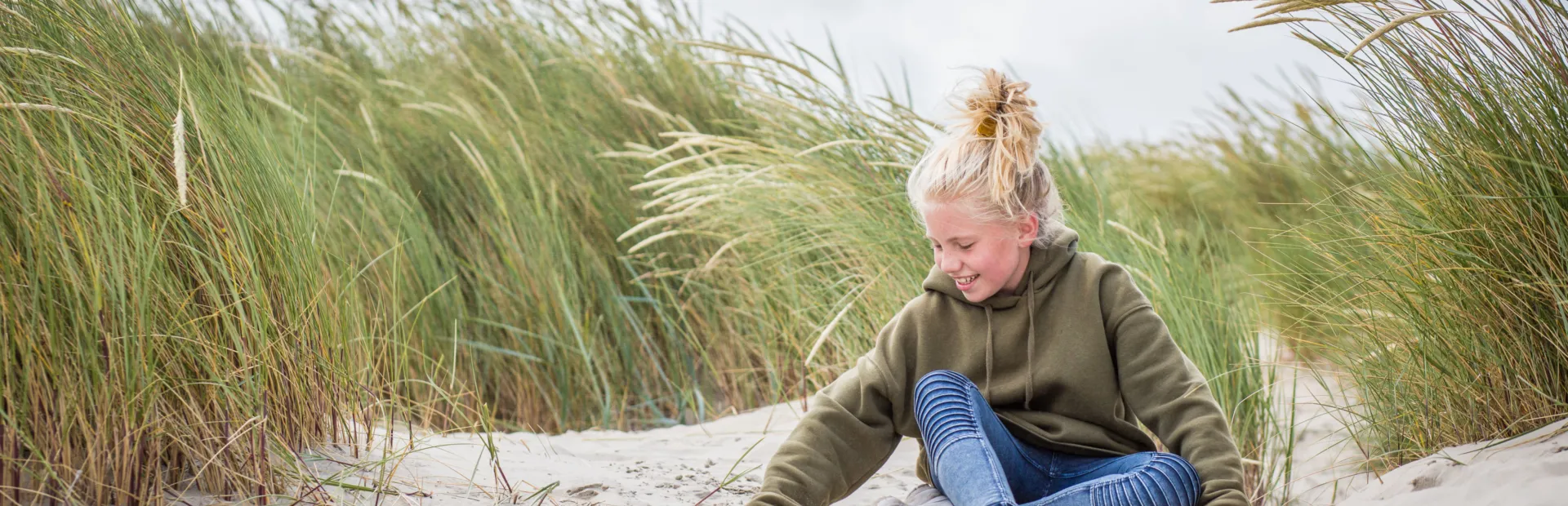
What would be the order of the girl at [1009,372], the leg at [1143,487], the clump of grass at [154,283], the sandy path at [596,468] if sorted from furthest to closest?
the sandy path at [596,468] → the girl at [1009,372] → the leg at [1143,487] → the clump of grass at [154,283]

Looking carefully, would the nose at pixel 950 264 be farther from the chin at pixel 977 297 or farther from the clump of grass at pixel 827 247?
the clump of grass at pixel 827 247

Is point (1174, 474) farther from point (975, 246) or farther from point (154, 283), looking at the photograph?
point (154, 283)

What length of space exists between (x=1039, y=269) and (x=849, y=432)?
1.46 ft

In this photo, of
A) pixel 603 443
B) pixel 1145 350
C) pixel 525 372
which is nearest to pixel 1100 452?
pixel 1145 350

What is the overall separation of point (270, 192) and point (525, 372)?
1.72m

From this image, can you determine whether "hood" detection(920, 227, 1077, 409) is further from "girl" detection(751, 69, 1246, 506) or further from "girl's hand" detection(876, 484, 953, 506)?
"girl's hand" detection(876, 484, 953, 506)

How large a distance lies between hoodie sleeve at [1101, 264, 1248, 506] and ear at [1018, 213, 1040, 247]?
0.14 meters

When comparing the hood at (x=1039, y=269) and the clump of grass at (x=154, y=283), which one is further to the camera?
the hood at (x=1039, y=269)

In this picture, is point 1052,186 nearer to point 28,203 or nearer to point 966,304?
point 966,304

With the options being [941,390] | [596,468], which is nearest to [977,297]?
[941,390]

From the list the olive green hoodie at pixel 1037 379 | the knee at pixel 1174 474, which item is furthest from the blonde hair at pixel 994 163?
the knee at pixel 1174 474

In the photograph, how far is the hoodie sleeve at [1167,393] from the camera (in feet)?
5.65

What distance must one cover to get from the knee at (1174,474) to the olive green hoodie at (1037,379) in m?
0.04

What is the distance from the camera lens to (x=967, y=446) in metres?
1.74
